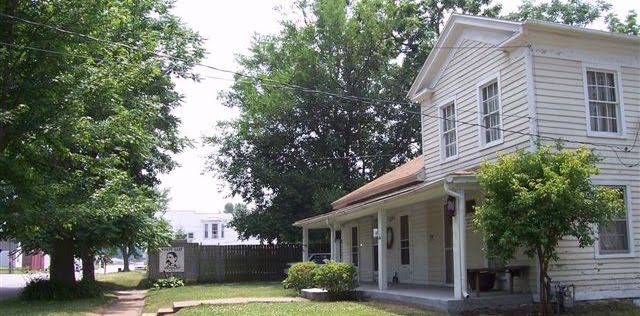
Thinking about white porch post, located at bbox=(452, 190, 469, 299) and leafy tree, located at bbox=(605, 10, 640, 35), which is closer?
white porch post, located at bbox=(452, 190, 469, 299)

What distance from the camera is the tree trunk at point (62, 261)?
21359mm

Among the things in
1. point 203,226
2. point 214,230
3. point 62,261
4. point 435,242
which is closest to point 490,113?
point 435,242

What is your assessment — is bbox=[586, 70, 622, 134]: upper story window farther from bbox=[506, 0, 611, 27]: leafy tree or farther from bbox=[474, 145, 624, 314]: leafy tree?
bbox=[506, 0, 611, 27]: leafy tree

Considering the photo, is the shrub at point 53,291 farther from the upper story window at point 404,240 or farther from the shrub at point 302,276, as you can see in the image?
the upper story window at point 404,240

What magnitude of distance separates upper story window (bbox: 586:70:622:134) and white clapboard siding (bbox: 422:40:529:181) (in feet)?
5.56

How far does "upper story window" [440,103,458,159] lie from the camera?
660 inches

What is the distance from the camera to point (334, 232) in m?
22.7

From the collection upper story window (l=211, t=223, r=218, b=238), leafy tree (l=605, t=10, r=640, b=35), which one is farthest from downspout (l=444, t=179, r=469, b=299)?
upper story window (l=211, t=223, r=218, b=238)

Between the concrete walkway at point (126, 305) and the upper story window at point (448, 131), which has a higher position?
the upper story window at point (448, 131)

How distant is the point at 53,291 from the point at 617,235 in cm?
1663

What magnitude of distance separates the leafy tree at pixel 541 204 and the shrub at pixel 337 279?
5974mm

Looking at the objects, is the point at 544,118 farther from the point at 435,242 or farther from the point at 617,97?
the point at 435,242

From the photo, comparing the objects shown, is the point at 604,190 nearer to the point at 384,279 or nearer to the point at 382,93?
the point at 384,279

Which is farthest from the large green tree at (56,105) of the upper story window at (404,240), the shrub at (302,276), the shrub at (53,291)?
the upper story window at (404,240)
